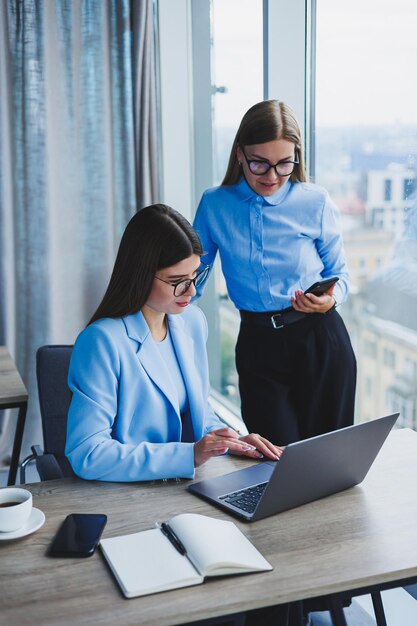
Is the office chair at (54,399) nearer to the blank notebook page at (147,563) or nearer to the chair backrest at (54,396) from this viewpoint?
the chair backrest at (54,396)

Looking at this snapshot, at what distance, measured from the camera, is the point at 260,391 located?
233 centimetres

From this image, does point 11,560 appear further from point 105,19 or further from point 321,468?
point 105,19

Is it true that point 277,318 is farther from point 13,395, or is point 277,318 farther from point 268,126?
point 13,395

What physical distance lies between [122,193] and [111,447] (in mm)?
2437

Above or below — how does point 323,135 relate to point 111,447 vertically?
above

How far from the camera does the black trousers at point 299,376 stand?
226cm

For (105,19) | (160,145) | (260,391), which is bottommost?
(260,391)

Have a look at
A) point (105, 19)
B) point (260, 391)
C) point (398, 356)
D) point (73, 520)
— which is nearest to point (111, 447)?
point (73, 520)

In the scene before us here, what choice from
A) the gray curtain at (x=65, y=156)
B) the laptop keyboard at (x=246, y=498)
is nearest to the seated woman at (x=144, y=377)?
the laptop keyboard at (x=246, y=498)

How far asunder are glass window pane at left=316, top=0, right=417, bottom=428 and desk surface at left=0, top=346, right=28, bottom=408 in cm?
120

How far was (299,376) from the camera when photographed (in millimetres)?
2293

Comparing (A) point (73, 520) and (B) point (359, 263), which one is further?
(B) point (359, 263)

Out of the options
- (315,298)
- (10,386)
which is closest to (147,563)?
(315,298)

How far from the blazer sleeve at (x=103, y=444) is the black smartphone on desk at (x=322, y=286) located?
72 cm
